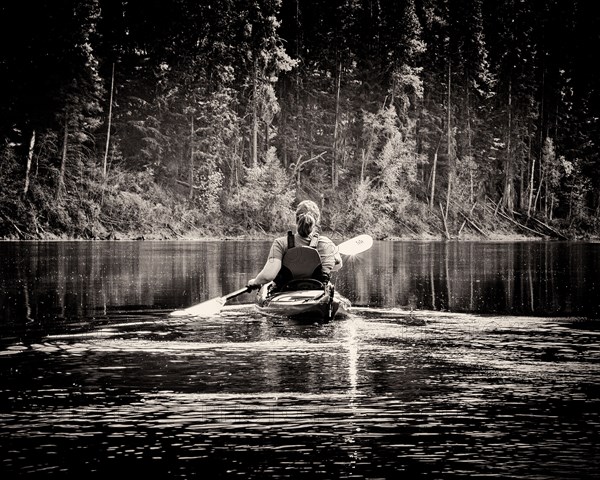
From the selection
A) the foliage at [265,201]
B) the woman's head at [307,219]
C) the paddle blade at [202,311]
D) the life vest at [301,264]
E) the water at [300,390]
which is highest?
the foliage at [265,201]

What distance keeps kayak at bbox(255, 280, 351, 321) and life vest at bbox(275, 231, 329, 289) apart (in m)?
0.12

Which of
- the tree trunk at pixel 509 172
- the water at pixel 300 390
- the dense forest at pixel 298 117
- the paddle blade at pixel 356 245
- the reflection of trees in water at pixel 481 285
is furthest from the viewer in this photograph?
the tree trunk at pixel 509 172

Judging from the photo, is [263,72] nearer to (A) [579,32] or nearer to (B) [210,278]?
(A) [579,32]

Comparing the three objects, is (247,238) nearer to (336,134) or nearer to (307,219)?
(336,134)

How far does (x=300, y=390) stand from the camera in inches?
393

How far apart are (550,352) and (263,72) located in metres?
58.1

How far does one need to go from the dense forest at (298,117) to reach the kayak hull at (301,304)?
136 ft

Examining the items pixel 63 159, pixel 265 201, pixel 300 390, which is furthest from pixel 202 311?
pixel 265 201

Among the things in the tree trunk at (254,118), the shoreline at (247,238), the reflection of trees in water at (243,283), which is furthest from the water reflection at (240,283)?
the tree trunk at (254,118)

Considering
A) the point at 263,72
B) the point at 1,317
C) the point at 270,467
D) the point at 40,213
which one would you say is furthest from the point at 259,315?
the point at 263,72

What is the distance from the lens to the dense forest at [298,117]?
5950cm

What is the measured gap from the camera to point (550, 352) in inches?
517

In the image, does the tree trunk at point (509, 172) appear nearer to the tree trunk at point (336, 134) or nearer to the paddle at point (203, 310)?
the tree trunk at point (336, 134)

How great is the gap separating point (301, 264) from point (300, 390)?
6309mm
